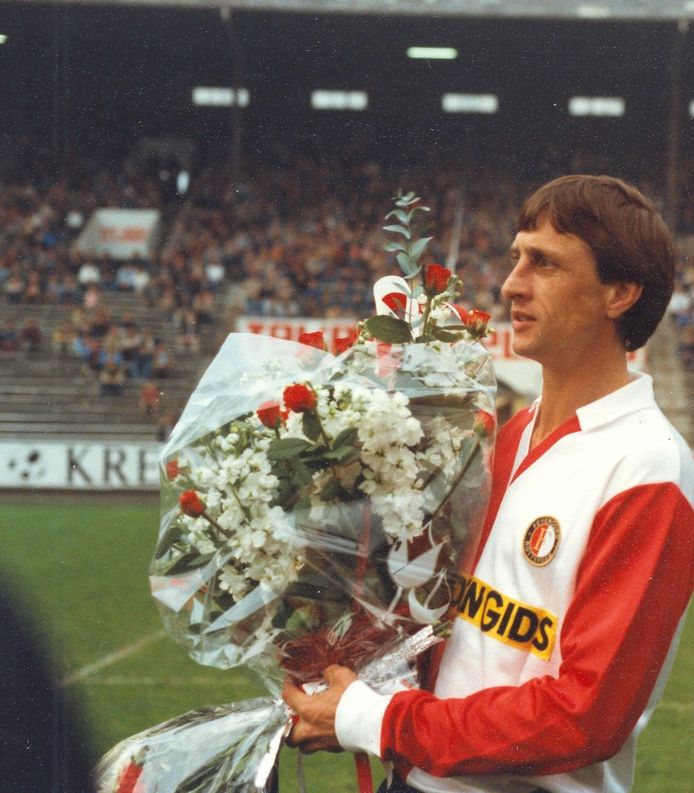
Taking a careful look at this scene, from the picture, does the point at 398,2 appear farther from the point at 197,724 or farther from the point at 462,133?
the point at 197,724

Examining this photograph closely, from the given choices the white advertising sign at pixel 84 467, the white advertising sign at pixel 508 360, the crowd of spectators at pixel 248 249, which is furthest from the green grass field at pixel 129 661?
the crowd of spectators at pixel 248 249

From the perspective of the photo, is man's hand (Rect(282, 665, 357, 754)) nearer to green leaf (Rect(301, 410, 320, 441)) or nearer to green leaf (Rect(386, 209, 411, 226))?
green leaf (Rect(301, 410, 320, 441))

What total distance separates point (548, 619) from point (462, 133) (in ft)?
88.8

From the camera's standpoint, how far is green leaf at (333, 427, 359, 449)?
1.78m

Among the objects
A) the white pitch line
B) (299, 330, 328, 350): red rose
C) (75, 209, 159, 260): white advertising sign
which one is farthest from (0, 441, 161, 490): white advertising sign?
(299, 330, 328, 350): red rose

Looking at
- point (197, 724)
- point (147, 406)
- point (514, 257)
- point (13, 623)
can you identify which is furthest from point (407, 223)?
point (147, 406)

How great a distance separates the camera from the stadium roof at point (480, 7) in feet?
74.8

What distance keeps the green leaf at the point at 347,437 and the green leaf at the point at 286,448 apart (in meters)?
0.05

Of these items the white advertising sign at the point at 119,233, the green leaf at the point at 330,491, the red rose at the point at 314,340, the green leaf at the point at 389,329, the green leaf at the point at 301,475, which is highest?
the white advertising sign at the point at 119,233

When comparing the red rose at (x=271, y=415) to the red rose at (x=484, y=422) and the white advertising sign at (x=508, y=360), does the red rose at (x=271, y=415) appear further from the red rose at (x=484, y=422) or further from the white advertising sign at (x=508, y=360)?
the white advertising sign at (x=508, y=360)

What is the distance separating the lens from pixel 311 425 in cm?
180

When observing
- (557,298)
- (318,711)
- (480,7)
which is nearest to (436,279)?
(557,298)

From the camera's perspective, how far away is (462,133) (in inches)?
1103

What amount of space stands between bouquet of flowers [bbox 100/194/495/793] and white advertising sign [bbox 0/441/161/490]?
15.5m
